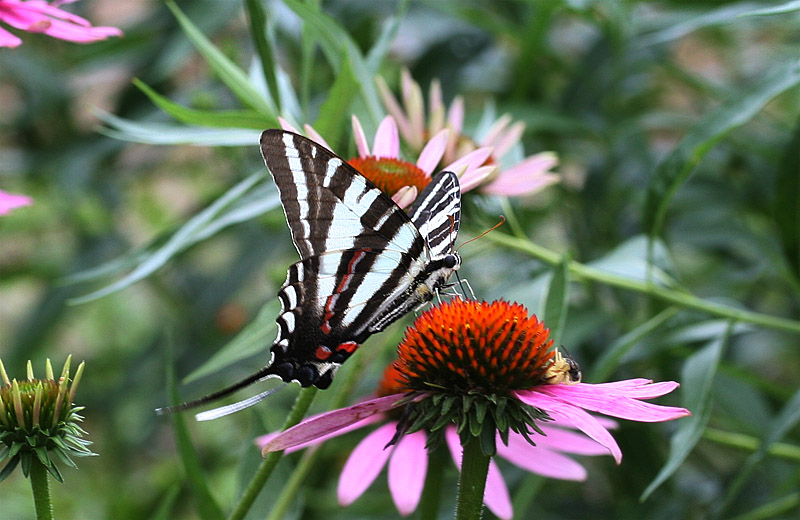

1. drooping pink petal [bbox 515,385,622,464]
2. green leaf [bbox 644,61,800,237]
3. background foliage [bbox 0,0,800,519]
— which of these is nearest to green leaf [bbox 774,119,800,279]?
background foliage [bbox 0,0,800,519]

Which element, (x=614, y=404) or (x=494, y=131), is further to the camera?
(x=494, y=131)

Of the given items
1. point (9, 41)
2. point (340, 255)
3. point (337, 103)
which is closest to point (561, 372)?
point (340, 255)

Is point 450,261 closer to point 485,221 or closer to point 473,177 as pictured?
point 473,177

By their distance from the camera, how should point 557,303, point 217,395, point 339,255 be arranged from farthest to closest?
point 557,303, point 339,255, point 217,395

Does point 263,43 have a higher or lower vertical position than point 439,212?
higher

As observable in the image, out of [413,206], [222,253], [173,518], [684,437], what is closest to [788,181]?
[684,437]

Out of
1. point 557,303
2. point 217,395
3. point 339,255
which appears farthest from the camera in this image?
point 557,303

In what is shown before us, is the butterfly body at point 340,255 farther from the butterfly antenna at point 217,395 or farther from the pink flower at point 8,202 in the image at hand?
the pink flower at point 8,202
